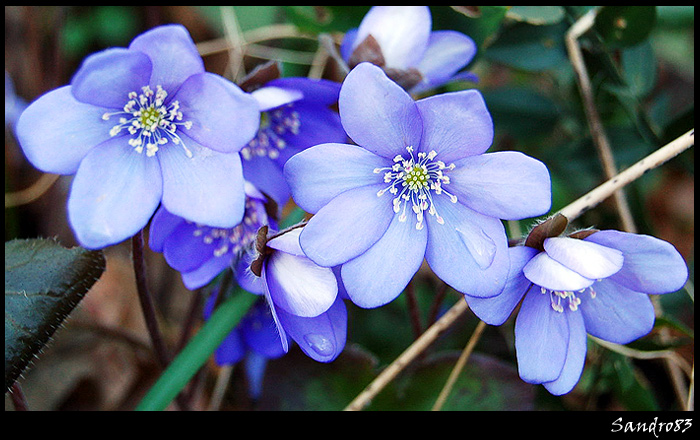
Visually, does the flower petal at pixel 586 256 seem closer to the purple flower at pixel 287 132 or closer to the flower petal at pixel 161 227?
the purple flower at pixel 287 132

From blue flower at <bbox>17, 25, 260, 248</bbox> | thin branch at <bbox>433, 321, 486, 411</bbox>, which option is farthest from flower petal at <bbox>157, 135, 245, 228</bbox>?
thin branch at <bbox>433, 321, 486, 411</bbox>

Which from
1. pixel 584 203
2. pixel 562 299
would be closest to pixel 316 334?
pixel 562 299

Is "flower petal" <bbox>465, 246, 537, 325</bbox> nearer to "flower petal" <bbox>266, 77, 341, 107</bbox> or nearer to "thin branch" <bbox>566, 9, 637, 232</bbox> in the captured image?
"flower petal" <bbox>266, 77, 341, 107</bbox>

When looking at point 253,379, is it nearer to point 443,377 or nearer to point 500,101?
point 443,377

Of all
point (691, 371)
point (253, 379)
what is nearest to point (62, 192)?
point (253, 379)

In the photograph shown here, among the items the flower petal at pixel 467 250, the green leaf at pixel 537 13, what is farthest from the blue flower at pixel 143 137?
the green leaf at pixel 537 13

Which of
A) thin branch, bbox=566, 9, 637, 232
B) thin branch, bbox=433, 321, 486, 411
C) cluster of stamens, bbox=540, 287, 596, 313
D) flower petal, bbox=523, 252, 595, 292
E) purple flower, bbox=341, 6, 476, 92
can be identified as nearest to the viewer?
flower petal, bbox=523, 252, 595, 292

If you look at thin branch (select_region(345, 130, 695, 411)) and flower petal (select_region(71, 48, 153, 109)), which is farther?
thin branch (select_region(345, 130, 695, 411))

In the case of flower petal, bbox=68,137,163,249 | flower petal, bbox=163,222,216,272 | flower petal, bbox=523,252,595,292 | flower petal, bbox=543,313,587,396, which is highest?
flower petal, bbox=68,137,163,249

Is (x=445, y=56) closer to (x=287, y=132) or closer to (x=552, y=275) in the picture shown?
(x=287, y=132)
